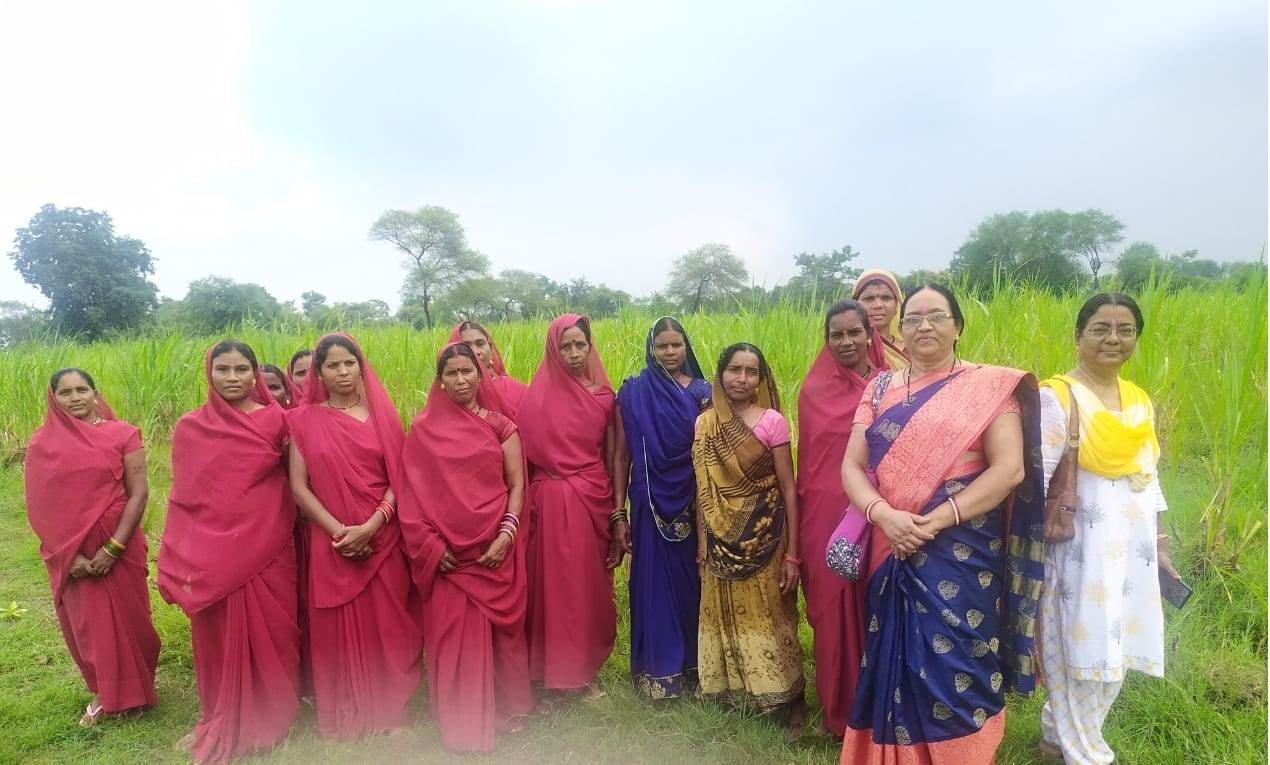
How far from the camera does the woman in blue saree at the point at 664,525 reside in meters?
2.85

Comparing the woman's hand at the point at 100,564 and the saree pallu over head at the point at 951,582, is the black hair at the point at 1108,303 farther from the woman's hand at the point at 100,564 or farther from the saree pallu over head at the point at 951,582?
the woman's hand at the point at 100,564

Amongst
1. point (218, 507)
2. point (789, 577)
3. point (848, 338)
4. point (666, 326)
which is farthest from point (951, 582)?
point (218, 507)

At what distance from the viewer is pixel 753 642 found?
103 inches

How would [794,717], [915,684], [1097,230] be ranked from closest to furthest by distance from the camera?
1. [915,684]
2. [794,717]
3. [1097,230]

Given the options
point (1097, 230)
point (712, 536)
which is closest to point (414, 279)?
point (1097, 230)

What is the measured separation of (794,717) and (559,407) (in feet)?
5.28

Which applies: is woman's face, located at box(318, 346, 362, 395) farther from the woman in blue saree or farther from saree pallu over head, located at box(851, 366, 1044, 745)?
saree pallu over head, located at box(851, 366, 1044, 745)

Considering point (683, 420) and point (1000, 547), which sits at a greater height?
point (683, 420)

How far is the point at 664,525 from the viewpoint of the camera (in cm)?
287

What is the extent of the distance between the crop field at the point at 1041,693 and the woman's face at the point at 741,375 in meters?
1.30

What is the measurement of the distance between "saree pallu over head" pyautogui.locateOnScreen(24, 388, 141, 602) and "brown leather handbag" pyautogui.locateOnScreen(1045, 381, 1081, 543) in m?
3.81

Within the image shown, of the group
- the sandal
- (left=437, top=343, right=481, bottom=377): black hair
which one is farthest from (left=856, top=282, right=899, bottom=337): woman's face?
the sandal

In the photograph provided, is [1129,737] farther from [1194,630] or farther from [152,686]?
[152,686]

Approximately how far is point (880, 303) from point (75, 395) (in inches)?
145
